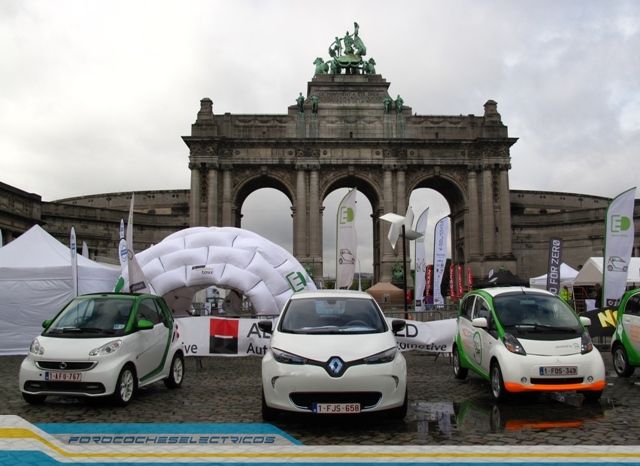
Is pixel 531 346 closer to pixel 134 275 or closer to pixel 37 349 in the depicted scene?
pixel 37 349

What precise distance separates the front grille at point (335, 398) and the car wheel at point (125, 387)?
10.9 ft

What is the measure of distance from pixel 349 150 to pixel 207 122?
44.0 feet

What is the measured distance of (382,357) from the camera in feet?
25.7

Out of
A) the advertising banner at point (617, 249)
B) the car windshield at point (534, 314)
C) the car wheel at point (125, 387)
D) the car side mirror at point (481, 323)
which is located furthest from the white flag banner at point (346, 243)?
the car wheel at point (125, 387)

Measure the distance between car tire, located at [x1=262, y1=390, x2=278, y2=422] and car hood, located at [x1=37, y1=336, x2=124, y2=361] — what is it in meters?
2.95

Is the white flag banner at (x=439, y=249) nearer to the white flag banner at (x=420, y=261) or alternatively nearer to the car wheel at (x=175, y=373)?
the white flag banner at (x=420, y=261)

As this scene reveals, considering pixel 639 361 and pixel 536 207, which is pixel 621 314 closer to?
pixel 639 361

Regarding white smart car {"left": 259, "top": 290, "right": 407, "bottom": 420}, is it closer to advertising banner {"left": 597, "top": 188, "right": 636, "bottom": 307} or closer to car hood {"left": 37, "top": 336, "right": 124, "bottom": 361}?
car hood {"left": 37, "top": 336, "right": 124, "bottom": 361}

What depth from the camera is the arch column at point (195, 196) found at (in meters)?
52.8

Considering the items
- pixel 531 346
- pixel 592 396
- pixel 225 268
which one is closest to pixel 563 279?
pixel 225 268

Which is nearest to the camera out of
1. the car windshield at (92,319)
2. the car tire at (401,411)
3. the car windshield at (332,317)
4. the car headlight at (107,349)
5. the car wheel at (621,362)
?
the car tire at (401,411)

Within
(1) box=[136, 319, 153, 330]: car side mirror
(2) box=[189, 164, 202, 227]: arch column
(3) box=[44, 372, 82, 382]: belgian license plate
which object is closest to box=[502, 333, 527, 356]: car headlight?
(1) box=[136, 319, 153, 330]: car side mirror

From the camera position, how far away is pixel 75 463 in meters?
6.26

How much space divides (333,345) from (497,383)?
3.48 metres
